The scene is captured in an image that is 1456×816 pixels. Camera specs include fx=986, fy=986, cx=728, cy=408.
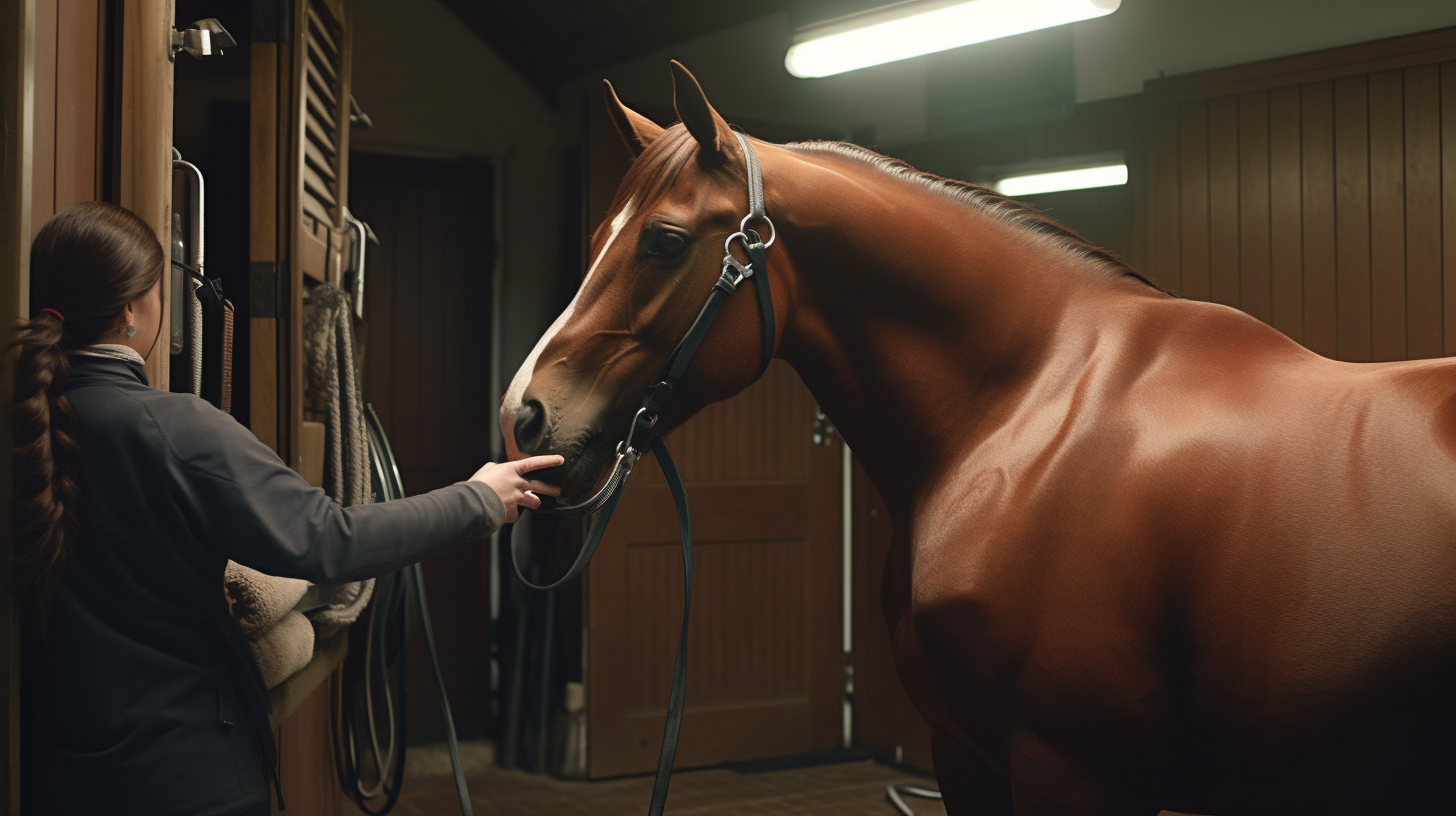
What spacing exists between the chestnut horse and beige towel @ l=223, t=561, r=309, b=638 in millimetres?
510

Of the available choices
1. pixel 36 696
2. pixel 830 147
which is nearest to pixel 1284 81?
pixel 830 147

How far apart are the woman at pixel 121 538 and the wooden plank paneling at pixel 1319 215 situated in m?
2.83

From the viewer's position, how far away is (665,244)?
1.27 metres

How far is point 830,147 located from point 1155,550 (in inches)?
27.9

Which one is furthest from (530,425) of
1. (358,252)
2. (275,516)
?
(358,252)

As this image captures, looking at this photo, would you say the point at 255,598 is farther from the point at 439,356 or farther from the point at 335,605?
the point at 439,356

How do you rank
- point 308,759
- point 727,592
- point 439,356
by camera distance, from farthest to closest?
point 439,356 → point 727,592 → point 308,759

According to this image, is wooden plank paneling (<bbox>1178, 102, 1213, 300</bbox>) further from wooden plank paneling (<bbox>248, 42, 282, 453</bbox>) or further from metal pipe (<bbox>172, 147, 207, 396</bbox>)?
metal pipe (<bbox>172, 147, 207, 396</bbox>)

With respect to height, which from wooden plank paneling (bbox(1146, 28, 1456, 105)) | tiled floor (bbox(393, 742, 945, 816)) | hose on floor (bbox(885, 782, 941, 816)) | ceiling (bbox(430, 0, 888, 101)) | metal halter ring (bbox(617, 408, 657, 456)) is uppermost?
ceiling (bbox(430, 0, 888, 101))

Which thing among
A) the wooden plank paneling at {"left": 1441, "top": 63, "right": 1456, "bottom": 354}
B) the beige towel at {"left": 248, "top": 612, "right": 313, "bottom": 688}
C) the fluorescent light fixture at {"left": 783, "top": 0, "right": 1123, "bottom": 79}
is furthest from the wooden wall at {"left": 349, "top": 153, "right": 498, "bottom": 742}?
the wooden plank paneling at {"left": 1441, "top": 63, "right": 1456, "bottom": 354}

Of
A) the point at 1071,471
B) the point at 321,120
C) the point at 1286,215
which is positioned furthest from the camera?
the point at 1286,215

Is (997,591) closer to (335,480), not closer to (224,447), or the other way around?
(224,447)

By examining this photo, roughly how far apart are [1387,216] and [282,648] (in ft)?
9.70

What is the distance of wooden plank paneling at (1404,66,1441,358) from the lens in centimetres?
266
